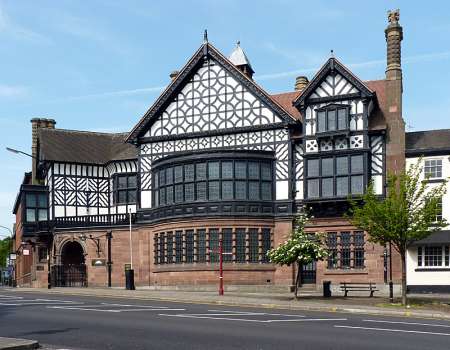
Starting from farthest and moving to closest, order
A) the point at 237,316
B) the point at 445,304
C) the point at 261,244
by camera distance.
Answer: the point at 261,244, the point at 445,304, the point at 237,316

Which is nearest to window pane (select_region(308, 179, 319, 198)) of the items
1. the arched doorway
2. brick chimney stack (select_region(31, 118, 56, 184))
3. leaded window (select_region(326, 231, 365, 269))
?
leaded window (select_region(326, 231, 365, 269))

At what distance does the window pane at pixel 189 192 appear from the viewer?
4319 cm

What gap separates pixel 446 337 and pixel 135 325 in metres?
8.08

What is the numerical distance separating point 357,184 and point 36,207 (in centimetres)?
2613

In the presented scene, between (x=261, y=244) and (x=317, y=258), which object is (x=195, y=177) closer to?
(x=261, y=244)

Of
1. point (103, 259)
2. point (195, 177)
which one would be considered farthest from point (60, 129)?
point (195, 177)

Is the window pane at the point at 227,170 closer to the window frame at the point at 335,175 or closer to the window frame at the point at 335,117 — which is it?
the window frame at the point at 335,175

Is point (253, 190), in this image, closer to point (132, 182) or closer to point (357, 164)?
point (357, 164)

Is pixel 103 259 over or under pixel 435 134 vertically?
under

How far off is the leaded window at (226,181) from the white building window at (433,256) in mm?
9331

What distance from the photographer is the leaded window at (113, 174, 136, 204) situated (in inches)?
2007

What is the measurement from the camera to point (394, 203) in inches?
1168

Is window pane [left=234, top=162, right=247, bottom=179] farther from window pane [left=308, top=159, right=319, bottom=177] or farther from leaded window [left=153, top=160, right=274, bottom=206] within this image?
window pane [left=308, top=159, right=319, bottom=177]

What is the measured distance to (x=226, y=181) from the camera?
1668 inches
